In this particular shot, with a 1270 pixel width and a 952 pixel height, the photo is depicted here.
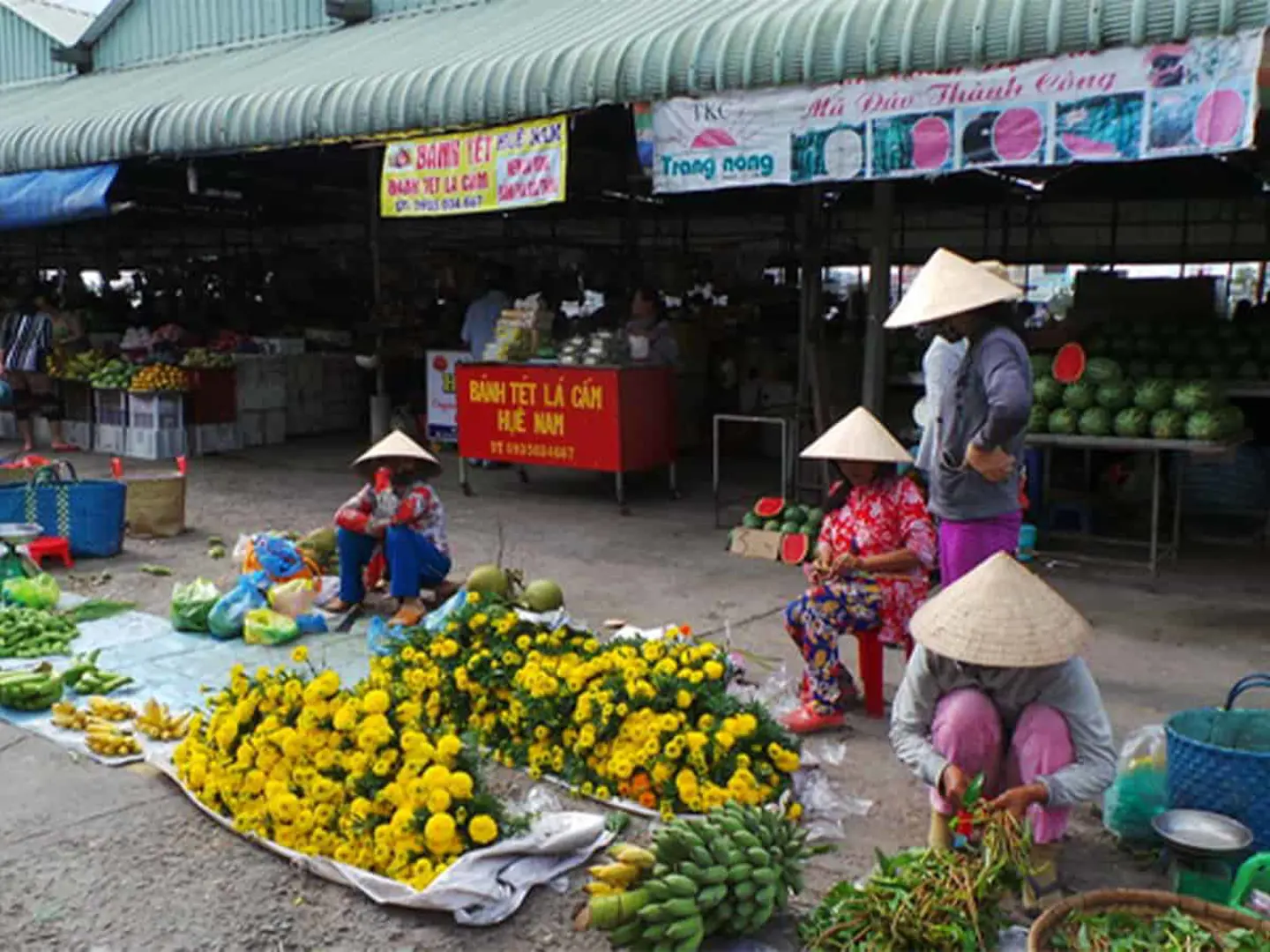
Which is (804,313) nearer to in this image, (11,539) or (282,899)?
(11,539)

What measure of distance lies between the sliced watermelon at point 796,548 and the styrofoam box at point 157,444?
7798 mm

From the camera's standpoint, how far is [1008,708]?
3641mm

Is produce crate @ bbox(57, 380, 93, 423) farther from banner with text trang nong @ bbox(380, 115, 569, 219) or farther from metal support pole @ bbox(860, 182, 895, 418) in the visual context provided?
metal support pole @ bbox(860, 182, 895, 418)

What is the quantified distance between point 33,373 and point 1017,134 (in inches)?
449

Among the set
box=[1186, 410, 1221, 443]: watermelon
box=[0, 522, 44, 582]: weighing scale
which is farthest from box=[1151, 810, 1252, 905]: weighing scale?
box=[0, 522, 44, 582]: weighing scale

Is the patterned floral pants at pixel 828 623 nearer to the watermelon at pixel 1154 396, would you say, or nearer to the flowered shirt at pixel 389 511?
the flowered shirt at pixel 389 511

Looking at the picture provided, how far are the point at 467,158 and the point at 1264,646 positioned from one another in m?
6.30

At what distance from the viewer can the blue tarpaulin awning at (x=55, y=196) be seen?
1172 cm

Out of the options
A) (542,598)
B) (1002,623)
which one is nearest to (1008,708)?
(1002,623)

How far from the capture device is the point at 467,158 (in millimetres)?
9031

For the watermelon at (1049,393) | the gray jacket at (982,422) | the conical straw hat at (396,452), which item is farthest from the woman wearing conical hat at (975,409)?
the watermelon at (1049,393)

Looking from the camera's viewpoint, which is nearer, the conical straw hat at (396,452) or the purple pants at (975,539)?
the purple pants at (975,539)

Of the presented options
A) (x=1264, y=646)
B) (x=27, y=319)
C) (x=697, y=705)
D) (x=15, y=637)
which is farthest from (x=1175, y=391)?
(x=27, y=319)

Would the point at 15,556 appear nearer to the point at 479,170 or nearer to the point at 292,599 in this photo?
the point at 292,599
